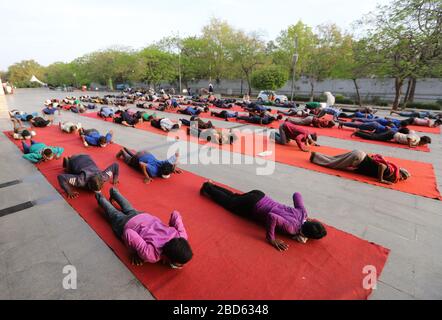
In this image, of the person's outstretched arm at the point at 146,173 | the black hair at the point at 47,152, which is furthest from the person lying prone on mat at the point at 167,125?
the person's outstretched arm at the point at 146,173

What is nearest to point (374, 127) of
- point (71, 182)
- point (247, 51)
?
point (71, 182)

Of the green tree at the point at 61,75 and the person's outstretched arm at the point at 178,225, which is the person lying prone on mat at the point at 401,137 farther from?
the green tree at the point at 61,75

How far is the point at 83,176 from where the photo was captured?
13.4 ft

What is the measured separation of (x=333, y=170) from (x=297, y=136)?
1.95 metres

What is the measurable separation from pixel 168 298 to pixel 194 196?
2.10 m

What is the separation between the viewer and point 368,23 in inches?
707

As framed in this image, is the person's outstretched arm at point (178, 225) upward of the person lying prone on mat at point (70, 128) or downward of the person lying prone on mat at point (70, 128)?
downward

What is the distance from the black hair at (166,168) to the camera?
4.70 metres

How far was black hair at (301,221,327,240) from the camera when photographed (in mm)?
2756

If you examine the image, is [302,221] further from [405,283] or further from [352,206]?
[352,206]

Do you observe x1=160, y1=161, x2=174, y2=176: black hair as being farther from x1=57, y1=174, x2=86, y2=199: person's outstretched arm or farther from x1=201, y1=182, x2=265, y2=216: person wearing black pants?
x1=57, y1=174, x2=86, y2=199: person's outstretched arm

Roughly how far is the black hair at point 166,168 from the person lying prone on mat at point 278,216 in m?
1.62

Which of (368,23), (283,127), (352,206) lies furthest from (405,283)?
(368,23)

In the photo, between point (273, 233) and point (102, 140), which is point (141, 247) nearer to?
point (273, 233)
